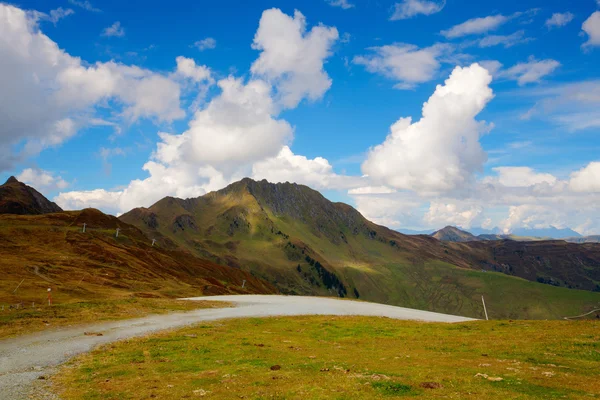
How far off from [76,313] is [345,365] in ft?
115

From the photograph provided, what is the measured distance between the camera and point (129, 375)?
2145 cm

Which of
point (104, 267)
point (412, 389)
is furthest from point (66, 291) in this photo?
point (412, 389)

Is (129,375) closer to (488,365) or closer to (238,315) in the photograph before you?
(488,365)

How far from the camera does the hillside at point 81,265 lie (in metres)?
75.4

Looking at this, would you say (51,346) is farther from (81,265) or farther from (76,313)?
(81,265)

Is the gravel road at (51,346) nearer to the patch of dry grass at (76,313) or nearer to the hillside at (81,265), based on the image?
the patch of dry grass at (76,313)

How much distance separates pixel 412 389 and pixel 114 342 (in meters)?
24.6

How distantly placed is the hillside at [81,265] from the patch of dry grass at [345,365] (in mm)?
49682

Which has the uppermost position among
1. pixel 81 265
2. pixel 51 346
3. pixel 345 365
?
pixel 81 265

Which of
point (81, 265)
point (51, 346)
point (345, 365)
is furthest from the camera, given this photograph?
point (81, 265)

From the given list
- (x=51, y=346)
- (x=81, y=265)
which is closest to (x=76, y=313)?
(x=51, y=346)

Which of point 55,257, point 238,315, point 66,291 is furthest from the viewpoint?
point 55,257

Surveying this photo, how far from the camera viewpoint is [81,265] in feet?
332

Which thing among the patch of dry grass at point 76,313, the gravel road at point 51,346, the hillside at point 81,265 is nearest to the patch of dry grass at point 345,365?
the gravel road at point 51,346
